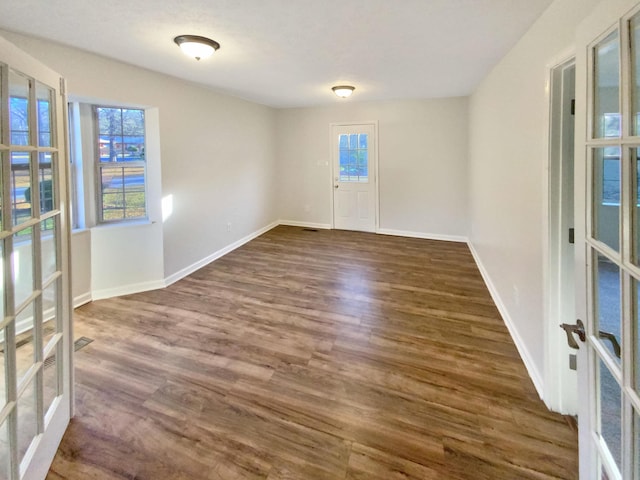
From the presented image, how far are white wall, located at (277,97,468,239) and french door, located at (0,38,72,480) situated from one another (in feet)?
16.5

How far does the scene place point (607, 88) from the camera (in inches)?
38.0

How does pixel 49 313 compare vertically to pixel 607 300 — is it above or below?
below

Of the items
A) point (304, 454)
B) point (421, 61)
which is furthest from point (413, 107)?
point (304, 454)

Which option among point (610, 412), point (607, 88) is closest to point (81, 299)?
point (610, 412)

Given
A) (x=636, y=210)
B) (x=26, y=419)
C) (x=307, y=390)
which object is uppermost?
(x=636, y=210)

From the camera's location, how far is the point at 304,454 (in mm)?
1683

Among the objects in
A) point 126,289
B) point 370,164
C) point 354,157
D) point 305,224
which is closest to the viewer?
point 126,289

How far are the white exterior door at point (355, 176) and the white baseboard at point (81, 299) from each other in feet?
14.0

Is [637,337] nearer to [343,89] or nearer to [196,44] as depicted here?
[196,44]

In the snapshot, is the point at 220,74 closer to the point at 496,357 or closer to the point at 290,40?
the point at 290,40

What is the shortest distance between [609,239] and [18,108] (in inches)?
80.2

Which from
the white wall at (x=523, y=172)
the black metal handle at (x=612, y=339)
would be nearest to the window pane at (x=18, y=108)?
the black metal handle at (x=612, y=339)

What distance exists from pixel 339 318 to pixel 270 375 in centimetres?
99

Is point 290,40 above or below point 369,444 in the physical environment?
above
